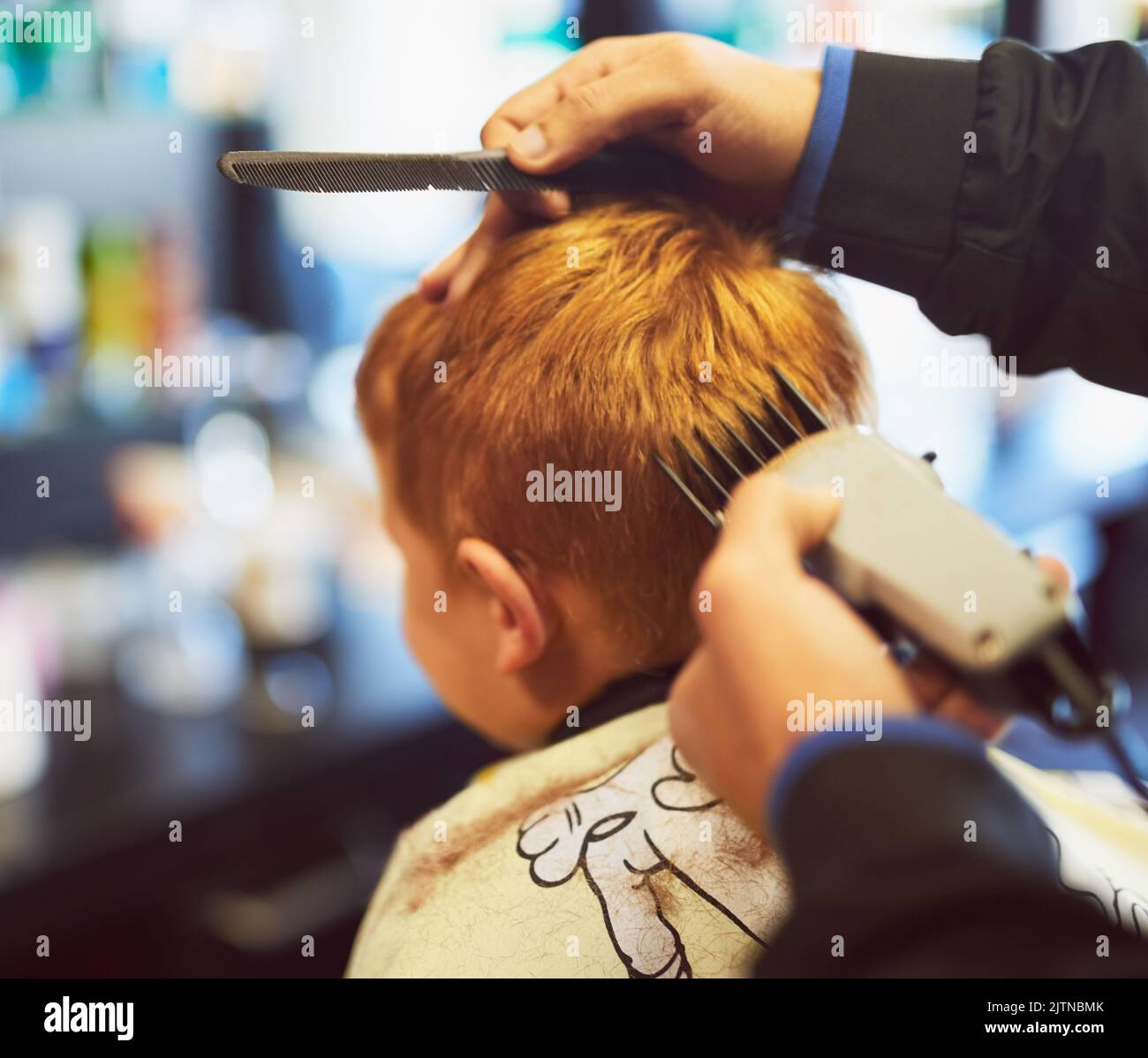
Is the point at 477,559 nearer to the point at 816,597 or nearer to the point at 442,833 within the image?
the point at 442,833

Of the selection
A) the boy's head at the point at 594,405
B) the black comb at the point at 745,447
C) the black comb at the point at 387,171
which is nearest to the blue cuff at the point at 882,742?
the black comb at the point at 745,447

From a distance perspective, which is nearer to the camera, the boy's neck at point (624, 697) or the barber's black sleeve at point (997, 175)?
the barber's black sleeve at point (997, 175)

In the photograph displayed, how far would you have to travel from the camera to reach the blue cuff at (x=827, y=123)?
0.80m

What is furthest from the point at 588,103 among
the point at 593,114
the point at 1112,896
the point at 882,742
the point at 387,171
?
the point at 1112,896

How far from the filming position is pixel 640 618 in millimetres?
872

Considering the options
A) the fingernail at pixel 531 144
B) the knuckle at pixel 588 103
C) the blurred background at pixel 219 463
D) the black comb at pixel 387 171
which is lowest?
the blurred background at pixel 219 463

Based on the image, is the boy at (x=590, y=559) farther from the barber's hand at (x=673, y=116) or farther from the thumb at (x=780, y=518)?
the thumb at (x=780, y=518)

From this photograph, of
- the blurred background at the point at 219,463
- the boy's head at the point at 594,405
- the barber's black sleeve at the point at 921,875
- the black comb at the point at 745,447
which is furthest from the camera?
the blurred background at the point at 219,463

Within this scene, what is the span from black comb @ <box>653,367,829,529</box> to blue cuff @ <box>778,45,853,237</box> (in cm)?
15

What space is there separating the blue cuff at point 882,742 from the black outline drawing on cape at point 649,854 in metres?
0.31

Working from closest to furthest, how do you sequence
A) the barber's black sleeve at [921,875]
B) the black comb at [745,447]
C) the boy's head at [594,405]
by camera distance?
1. the barber's black sleeve at [921,875]
2. the black comb at [745,447]
3. the boy's head at [594,405]

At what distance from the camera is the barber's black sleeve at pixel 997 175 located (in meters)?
0.79

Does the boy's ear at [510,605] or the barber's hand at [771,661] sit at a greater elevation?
the barber's hand at [771,661]

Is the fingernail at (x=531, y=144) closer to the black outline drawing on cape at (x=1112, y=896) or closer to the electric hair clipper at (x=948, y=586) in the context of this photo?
the electric hair clipper at (x=948, y=586)
